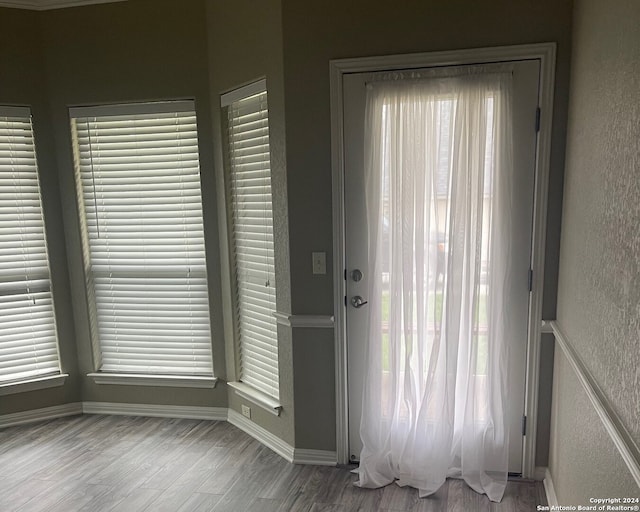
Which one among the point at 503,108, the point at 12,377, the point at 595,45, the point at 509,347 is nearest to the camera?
the point at 595,45

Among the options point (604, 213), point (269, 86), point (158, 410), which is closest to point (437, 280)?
point (604, 213)

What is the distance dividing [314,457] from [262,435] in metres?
0.44

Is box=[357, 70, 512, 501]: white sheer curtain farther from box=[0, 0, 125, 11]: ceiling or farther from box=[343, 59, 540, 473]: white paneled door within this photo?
box=[0, 0, 125, 11]: ceiling

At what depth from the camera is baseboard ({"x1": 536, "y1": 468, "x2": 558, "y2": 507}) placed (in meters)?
2.29

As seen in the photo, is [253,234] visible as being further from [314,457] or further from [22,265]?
[22,265]

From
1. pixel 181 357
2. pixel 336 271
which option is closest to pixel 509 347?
pixel 336 271

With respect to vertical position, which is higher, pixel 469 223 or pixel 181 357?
pixel 469 223

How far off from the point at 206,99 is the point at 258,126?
541 mm

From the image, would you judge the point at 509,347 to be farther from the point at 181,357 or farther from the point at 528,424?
the point at 181,357

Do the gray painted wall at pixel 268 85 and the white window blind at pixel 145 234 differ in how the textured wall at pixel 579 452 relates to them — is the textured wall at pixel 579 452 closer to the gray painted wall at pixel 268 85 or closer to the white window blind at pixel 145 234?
the gray painted wall at pixel 268 85

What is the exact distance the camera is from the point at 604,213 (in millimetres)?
1604

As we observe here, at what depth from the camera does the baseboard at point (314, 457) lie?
2768 millimetres

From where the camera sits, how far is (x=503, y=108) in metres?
2.29

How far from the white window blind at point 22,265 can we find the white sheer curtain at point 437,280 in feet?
7.75
